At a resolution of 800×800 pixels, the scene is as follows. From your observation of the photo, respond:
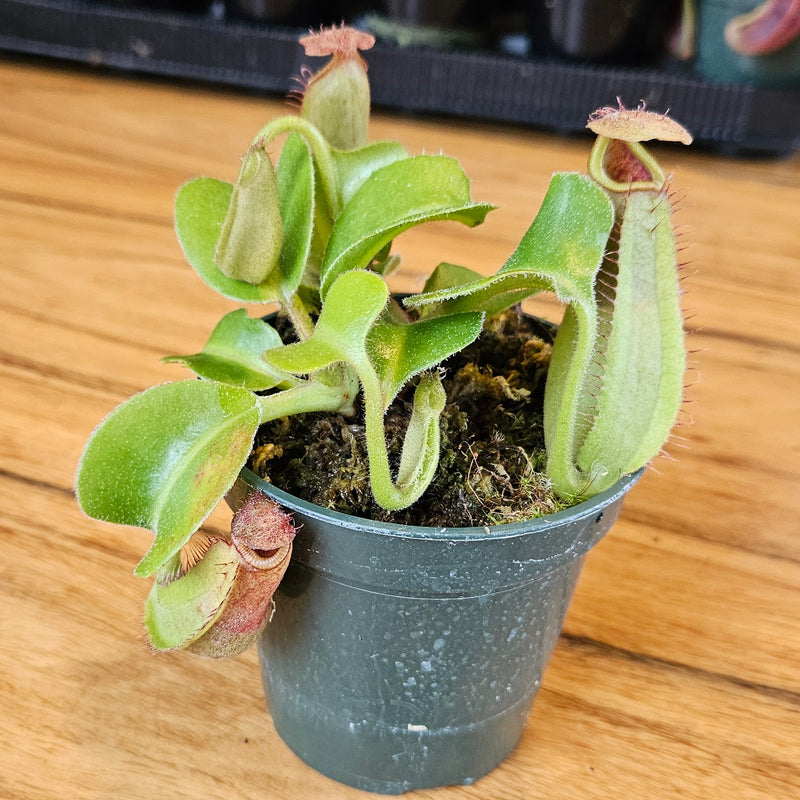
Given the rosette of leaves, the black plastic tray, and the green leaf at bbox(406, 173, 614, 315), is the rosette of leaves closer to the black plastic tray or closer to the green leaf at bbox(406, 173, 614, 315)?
the green leaf at bbox(406, 173, 614, 315)

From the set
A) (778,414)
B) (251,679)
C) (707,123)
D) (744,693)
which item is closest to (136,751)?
(251,679)

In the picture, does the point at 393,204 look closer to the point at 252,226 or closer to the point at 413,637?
the point at 252,226

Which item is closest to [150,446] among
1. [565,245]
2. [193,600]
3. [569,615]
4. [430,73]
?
[193,600]

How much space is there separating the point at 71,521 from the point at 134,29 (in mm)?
961

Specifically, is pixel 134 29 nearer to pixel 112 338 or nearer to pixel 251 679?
pixel 112 338

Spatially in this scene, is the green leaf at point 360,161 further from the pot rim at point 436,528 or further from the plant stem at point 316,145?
the pot rim at point 436,528

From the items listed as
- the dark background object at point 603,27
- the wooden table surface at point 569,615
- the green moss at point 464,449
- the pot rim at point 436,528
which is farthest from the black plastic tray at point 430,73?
the pot rim at point 436,528

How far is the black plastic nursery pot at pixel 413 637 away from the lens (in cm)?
35

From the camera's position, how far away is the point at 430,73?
4.02ft

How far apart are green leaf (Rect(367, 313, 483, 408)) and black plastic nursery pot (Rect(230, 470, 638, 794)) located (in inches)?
2.3

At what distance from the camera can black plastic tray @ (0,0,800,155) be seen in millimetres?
1152

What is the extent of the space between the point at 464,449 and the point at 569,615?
0.20m

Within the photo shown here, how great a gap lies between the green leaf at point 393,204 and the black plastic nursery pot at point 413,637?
0.33 ft

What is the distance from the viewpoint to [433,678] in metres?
0.41
